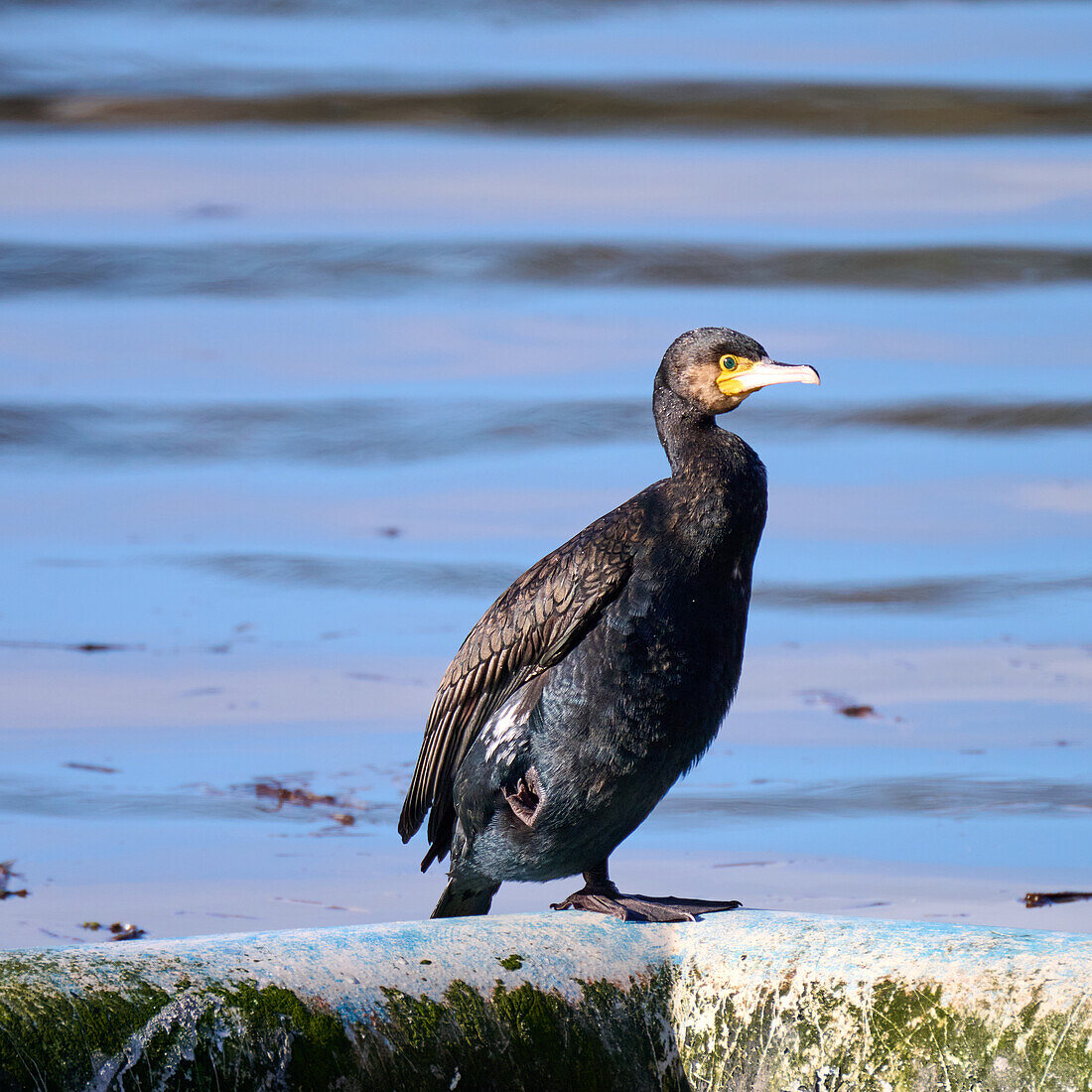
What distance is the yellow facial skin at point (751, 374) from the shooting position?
2494mm

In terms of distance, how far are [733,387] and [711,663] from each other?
41 cm

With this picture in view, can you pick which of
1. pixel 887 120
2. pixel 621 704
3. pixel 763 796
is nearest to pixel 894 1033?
pixel 621 704

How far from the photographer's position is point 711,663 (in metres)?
2.49

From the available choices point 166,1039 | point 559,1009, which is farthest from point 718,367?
point 166,1039

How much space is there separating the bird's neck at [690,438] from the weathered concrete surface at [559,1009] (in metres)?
0.74

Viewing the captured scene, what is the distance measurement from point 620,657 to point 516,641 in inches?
7.9

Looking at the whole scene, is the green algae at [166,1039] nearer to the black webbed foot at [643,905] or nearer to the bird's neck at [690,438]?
the black webbed foot at [643,905]

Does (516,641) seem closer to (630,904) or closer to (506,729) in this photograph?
(506,729)

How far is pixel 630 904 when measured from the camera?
236 centimetres

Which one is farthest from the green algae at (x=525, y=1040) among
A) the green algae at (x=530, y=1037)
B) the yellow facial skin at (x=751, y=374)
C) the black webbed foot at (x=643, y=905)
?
the yellow facial skin at (x=751, y=374)

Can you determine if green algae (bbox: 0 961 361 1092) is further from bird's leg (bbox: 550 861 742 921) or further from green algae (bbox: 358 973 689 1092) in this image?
bird's leg (bbox: 550 861 742 921)

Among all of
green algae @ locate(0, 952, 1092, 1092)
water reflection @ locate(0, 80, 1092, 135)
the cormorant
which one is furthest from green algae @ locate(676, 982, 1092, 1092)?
water reflection @ locate(0, 80, 1092, 135)

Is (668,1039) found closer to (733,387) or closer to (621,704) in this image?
(621,704)

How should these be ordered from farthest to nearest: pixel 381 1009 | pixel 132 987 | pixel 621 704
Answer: pixel 621 704 < pixel 381 1009 < pixel 132 987
